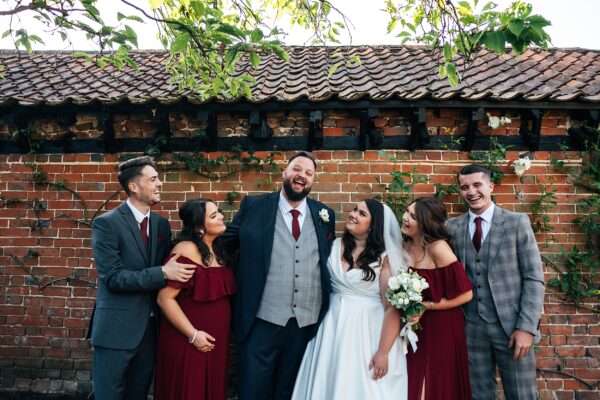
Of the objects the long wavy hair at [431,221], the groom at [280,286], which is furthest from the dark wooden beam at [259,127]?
the long wavy hair at [431,221]

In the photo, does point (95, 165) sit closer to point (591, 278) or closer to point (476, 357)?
point (476, 357)

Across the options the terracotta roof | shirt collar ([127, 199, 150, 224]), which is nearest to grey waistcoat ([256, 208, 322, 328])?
shirt collar ([127, 199, 150, 224])

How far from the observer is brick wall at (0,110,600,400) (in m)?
4.05

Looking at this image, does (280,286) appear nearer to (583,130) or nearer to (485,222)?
(485,222)

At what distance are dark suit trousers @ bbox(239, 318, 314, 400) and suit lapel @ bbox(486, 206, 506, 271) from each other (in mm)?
1510

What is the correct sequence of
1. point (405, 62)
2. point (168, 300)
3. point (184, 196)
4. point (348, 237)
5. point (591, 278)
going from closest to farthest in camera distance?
point (168, 300), point (348, 237), point (591, 278), point (184, 196), point (405, 62)

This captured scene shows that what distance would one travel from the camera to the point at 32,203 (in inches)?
177

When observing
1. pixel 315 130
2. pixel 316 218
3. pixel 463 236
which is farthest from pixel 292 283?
pixel 315 130

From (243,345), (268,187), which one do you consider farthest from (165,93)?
(243,345)

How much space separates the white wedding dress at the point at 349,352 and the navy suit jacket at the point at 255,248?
0.41 ft

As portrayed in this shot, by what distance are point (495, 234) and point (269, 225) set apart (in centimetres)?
175

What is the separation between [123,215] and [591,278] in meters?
4.27

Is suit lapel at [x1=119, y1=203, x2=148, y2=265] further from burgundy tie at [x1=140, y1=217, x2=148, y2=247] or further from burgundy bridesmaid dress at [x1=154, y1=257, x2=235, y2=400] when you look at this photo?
burgundy bridesmaid dress at [x1=154, y1=257, x2=235, y2=400]

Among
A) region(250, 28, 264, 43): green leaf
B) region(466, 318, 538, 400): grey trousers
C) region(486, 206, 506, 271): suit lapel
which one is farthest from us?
region(486, 206, 506, 271): suit lapel
